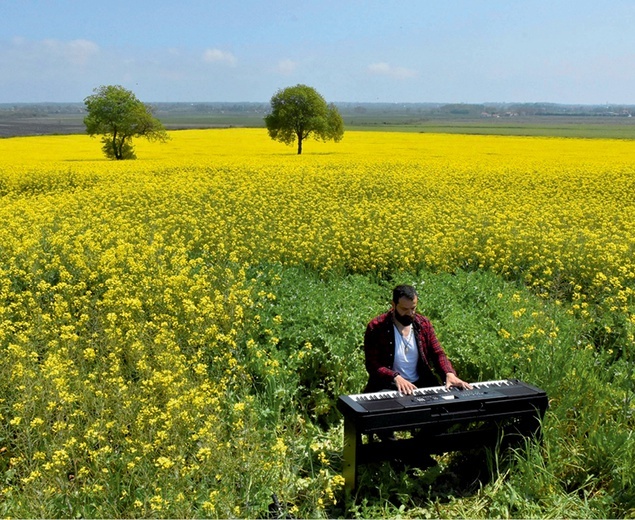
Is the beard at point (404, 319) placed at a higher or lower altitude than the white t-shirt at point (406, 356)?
higher

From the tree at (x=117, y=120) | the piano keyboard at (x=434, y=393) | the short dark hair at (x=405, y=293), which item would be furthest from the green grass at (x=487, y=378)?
the tree at (x=117, y=120)

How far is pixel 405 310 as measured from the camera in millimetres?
4766

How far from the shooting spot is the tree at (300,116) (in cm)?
4319

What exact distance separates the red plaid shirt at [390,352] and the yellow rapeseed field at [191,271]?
2.85ft

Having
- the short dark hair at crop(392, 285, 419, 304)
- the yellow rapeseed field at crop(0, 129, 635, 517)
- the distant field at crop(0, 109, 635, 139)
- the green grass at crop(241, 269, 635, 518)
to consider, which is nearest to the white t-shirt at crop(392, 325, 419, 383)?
the short dark hair at crop(392, 285, 419, 304)


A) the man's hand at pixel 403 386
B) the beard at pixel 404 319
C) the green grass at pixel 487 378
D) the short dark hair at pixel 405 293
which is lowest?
the green grass at pixel 487 378

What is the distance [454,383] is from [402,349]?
1.69 ft

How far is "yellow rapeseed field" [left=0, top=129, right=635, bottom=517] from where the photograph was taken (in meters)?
4.41

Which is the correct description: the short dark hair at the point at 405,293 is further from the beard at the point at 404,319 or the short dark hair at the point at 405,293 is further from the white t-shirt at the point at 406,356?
the white t-shirt at the point at 406,356

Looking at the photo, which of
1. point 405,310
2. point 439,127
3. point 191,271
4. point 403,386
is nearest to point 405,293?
point 405,310

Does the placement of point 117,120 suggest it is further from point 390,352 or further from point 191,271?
point 390,352

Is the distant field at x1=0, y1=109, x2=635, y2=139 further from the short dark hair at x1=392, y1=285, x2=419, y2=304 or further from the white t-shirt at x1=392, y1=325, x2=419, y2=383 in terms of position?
the short dark hair at x1=392, y1=285, x2=419, y2=304

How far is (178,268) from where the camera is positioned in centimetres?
833

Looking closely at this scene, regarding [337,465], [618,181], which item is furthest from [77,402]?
[618,181]
